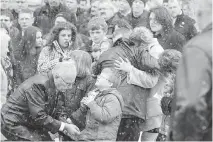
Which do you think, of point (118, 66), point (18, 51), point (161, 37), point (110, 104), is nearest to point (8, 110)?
point (110, 104)

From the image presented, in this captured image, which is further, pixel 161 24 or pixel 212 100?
pixel 161 24

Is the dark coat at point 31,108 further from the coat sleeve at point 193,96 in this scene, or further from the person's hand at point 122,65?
the coat sleeve at point 193,96

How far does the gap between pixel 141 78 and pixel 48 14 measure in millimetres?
4665

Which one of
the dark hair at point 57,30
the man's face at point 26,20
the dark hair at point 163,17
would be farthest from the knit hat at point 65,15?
the dark hair at point 163,17

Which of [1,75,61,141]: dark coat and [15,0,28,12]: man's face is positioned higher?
[15,0,28,12]: man's face

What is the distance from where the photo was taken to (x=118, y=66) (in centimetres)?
677

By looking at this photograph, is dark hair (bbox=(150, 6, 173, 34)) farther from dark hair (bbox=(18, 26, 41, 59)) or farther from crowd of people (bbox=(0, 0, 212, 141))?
dark hair (bbox=(18, 26, 41, 59))

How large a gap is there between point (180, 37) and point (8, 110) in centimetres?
346

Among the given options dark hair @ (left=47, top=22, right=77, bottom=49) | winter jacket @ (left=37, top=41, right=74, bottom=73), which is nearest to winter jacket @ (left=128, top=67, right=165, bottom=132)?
winter jacket @ (left=37, top=41, right=74, bottom=73)

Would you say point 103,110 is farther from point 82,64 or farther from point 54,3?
point 54,3

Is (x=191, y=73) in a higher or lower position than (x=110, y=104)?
higher

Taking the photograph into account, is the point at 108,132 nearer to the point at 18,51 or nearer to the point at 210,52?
the point at 210,52

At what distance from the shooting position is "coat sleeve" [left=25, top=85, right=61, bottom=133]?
5.84 metres

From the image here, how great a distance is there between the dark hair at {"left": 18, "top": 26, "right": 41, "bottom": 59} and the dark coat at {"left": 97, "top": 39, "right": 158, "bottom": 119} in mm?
3217
